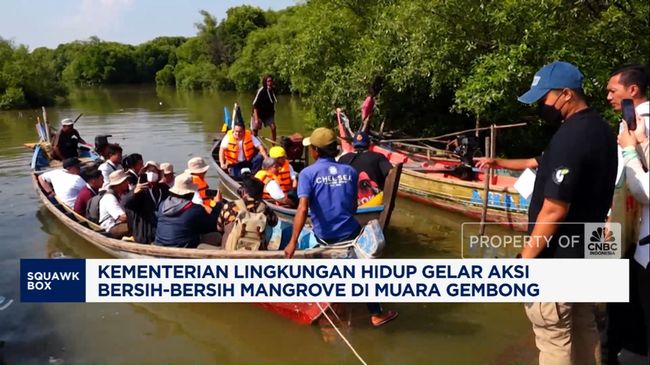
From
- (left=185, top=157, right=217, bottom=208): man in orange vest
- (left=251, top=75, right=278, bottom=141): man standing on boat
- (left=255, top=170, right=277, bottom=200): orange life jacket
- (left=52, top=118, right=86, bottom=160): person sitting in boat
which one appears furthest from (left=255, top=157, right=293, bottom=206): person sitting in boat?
(left=52, top=118, right=86, bottom=160): person sitting in boat

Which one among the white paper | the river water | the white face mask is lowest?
the river water

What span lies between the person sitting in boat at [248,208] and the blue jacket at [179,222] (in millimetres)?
245

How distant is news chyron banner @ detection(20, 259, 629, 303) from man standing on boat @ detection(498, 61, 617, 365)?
644 mm

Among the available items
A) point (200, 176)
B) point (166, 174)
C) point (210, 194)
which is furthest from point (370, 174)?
point (166, 174)

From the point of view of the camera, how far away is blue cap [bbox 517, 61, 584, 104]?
290 centimetres

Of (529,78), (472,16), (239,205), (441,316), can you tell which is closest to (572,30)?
(529,78)

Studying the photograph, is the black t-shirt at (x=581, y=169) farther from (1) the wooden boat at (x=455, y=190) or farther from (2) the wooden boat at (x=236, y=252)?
(1) the wooden boat at (x=455, y=190)

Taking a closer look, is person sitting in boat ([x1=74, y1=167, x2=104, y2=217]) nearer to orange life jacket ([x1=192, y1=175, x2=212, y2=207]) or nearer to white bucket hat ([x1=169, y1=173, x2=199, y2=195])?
orange life jacket ([x1=192, y1=175, x2=212, y2=207])

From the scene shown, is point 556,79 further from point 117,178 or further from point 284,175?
point 117,178

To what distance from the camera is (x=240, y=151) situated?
31.3 feet

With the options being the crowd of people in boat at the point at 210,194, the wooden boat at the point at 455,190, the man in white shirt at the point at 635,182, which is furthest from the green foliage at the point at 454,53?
the man in white shirt at the point at 635,182

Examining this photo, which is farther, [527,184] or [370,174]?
[370,174]

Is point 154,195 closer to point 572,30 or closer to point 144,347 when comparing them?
point 144,347

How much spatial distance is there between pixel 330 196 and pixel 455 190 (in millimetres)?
4876
